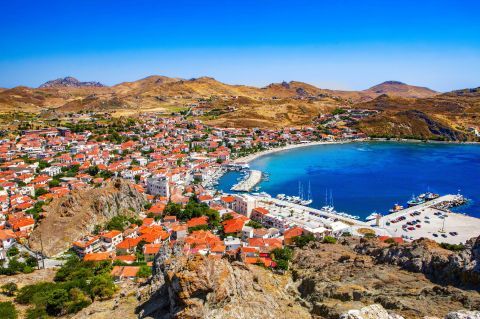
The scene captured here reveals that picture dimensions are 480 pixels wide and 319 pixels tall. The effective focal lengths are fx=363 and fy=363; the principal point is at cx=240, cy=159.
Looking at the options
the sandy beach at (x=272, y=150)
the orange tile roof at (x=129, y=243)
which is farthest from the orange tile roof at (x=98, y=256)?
the sandy beach at (x=272, y=150)

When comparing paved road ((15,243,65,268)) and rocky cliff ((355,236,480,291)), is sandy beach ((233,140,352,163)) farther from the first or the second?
rocky cliff ((355,236,480,291))

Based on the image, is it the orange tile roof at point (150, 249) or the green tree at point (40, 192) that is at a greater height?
the green tree at point (40, 192)

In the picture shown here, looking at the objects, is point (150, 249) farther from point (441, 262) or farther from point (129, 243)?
point (441, 262)

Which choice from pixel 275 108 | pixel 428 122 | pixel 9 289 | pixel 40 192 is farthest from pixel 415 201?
pixel 275 108

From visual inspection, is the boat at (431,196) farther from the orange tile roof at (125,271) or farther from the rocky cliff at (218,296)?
the rocky cliff at (218,296)

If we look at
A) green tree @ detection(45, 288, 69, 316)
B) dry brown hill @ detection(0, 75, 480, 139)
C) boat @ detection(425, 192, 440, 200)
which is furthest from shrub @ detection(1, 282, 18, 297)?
dry brown hill @ detection(0, 75, 480, 139)

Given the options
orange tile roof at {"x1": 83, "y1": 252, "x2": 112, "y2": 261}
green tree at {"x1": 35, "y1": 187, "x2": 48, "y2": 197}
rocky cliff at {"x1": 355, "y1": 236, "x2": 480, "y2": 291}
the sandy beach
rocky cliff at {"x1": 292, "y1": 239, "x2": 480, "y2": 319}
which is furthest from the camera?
the sandy beach
